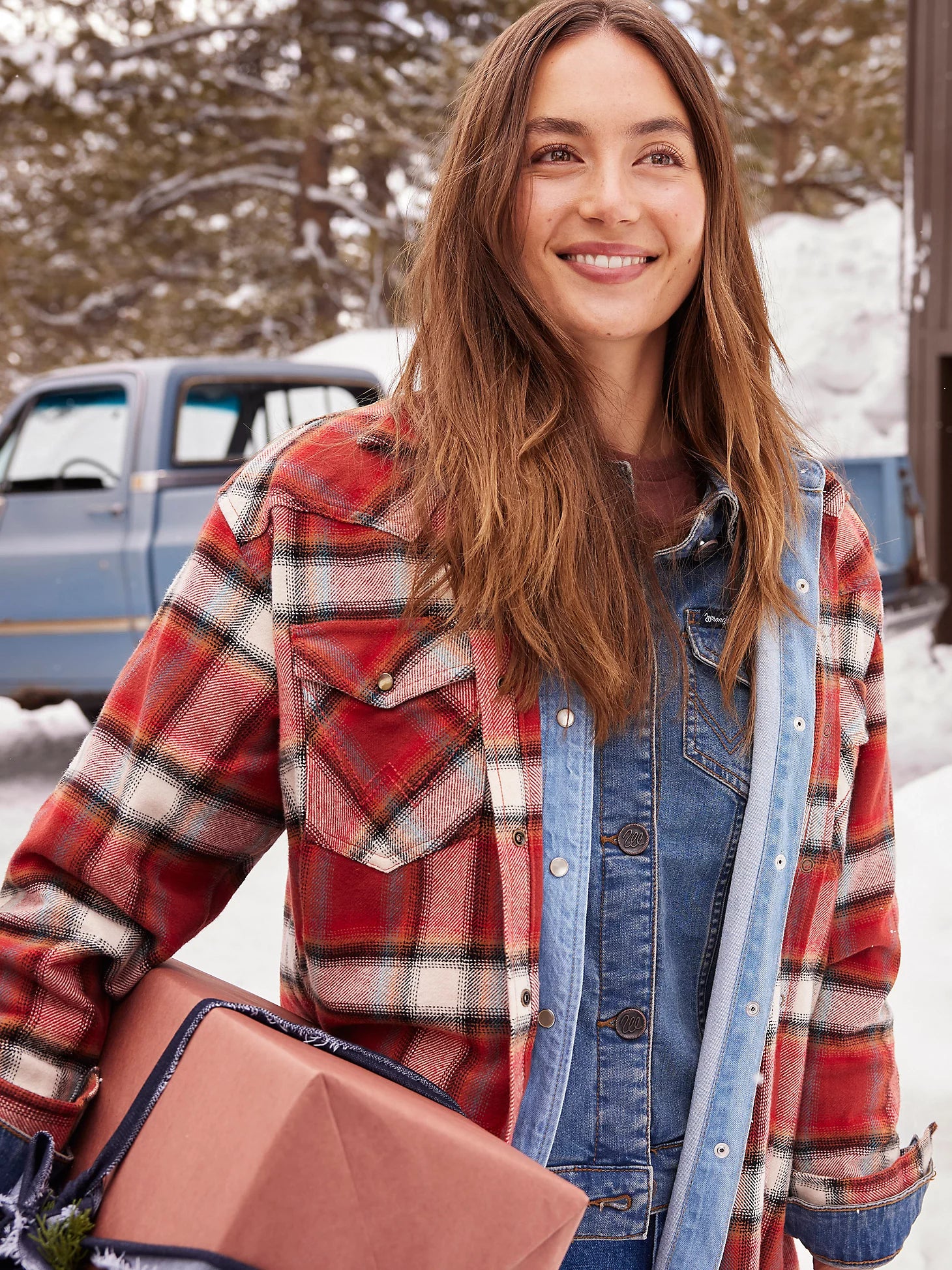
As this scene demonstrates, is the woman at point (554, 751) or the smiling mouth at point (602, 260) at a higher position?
the smiling mouth at point (602, 260)

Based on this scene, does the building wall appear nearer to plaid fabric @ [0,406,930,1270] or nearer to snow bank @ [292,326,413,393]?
snow bank @ [292,326,413,393]

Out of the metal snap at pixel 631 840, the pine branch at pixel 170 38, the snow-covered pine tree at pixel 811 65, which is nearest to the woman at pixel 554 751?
the metal snap at pixel 631 840

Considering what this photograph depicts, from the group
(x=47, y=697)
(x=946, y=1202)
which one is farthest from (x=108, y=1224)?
(x=47, y=697)

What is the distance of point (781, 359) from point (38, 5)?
1348 centimetres

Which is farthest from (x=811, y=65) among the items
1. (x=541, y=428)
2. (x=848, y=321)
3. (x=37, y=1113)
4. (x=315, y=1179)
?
(x=315, y=1179)

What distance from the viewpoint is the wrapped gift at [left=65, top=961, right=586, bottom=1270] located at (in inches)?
33.7

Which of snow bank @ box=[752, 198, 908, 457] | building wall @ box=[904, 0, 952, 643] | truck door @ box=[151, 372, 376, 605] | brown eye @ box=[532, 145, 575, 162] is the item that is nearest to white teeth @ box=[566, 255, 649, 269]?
brown eye @ box=[532, 145, 575, 162]

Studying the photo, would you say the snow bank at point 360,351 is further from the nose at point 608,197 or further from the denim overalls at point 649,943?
the denim overalls at point 649,943

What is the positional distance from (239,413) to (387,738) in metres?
5.10

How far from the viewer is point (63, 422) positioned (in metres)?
5.96

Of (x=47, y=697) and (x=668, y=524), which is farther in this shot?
(x=47, y=697)

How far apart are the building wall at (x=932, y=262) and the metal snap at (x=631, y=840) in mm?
6731

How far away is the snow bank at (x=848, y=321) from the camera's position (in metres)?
11.0

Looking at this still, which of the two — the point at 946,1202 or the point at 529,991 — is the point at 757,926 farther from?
the point at 946,1202
